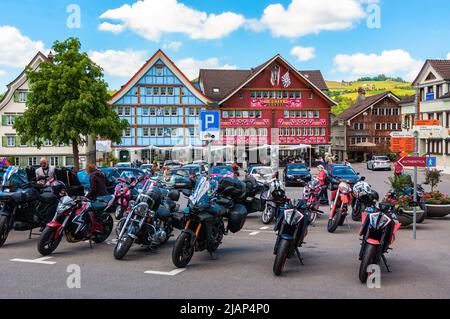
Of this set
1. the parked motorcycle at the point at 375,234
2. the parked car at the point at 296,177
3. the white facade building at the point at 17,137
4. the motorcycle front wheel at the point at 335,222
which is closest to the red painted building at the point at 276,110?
the white facade building at the point at 17,137

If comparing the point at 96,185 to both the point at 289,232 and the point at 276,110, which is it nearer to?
the point at 289,232

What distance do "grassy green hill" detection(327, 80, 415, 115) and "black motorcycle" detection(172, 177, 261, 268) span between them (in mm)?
117569

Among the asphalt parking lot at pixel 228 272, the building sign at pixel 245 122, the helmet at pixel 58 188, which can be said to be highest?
the building sign at pixel 245 122

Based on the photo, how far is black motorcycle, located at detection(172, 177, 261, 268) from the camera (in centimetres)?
929

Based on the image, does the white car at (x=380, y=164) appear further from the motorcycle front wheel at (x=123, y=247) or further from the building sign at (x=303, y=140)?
the motorcycle front wheel at (x=123, y=247)

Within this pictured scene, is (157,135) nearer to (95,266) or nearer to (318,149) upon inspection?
(318,149)

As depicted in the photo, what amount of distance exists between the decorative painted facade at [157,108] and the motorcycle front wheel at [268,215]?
158ft

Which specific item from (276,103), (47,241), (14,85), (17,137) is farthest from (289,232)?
(276,103)

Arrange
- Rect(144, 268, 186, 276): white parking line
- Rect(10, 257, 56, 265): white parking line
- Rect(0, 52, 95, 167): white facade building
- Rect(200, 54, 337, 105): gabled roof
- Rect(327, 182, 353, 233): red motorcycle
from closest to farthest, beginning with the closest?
1. Rect(144, 268, 186, 276): white parking line
2. Rect(10, 257, 56, 265): white parking line
3. Rect(327, 182, 353, 233): red motorcycle
4. Rect(0, 52, 95, 167): white facade building
5. Rect(200, 54, 337, 105): gabled roof

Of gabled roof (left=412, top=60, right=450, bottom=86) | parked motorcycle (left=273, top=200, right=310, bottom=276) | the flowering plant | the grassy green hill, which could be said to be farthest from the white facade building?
the grassy green hill

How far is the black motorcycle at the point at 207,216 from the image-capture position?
30.5 feet

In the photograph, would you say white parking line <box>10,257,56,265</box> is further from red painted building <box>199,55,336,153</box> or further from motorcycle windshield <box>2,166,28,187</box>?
red painted building <box>199,55,336,153</box>

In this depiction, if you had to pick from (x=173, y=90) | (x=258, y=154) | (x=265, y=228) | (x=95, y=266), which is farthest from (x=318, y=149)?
(x=95, y=266)

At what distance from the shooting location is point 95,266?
9430 mm
